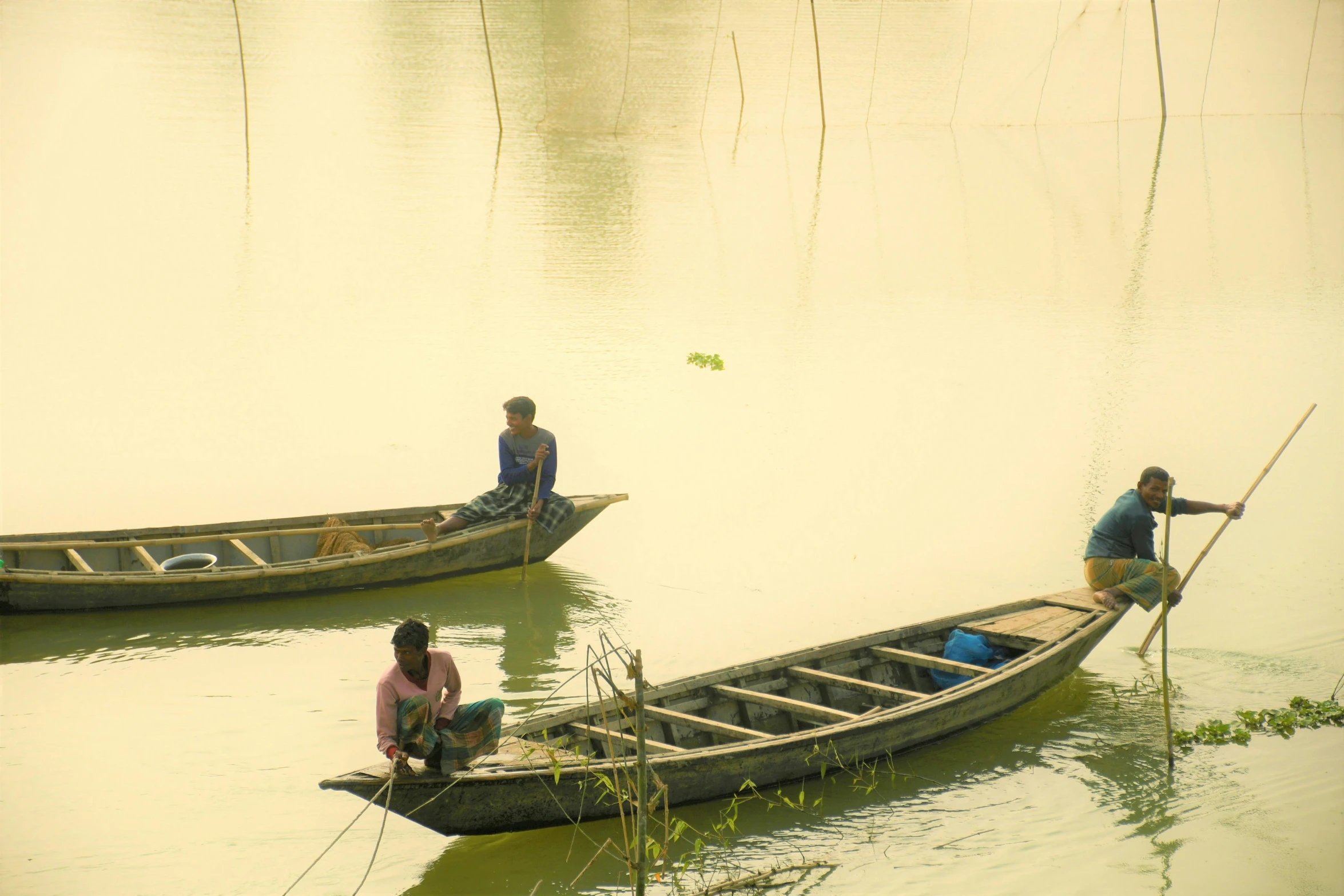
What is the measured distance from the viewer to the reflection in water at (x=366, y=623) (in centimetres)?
727

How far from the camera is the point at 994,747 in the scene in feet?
20.4

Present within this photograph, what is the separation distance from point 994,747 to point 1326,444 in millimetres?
6311

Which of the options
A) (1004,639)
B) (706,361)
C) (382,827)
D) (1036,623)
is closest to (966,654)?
(1004,639)

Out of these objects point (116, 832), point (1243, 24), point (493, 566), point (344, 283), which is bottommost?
point (116, 832)

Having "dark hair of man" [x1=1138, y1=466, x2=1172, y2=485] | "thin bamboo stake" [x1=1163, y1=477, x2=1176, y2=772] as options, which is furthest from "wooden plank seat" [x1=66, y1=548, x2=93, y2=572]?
"dark hair of man" [x1=1138, y1=466, x2=1172, y2=485]

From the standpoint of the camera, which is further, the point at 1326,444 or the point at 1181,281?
the point at 1181,281

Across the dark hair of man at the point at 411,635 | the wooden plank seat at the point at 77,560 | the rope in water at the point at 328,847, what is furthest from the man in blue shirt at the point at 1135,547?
the wooden plank seat at the point at 77,560

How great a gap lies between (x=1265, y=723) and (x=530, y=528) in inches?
176

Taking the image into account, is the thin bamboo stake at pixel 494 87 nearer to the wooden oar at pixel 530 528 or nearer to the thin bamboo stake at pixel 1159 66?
the thin bamboo stake at pixel 1159 66

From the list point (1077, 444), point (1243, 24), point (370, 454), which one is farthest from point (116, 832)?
point (1243, 24)

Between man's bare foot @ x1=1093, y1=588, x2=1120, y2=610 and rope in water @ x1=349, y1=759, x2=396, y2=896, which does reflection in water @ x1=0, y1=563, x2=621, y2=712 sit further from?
man's bare foot @ x1=1093, y1=588, x2=1120, y2=610

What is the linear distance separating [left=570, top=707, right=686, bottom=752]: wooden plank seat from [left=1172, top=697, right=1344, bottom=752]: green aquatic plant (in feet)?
8.78

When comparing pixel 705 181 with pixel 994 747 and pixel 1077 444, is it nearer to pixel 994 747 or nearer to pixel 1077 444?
pixel 1077 444

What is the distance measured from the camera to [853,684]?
20.4 ft
